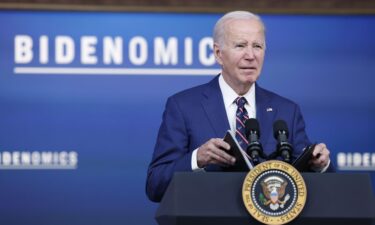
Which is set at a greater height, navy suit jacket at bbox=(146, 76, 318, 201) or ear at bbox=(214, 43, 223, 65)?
ear at bbox=(214, 43, 223, 65)

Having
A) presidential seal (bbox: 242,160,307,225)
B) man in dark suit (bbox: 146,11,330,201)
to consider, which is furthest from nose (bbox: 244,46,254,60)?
presidential seal (bbox: 242,160,307,225)

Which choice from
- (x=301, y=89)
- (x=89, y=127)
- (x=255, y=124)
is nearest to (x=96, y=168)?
(x=89, y=127)

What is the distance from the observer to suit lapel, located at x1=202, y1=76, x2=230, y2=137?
10.1 feet

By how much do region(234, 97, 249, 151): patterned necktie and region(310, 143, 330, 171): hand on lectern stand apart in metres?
0.33

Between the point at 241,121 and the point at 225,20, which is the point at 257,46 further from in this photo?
the point at 241,121

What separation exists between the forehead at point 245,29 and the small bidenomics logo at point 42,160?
5.09 ft

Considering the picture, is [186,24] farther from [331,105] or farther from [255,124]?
[255,124]

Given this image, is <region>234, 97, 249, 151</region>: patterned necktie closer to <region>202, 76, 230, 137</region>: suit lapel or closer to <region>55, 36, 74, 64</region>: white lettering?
→ <region>202, 76, 230, 137</region>: suit lapel

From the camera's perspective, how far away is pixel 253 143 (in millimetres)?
2609

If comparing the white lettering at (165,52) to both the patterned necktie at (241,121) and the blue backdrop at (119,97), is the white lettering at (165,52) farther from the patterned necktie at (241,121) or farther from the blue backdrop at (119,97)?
the patterned necktie at (241,121)

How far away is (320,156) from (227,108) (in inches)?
20.5

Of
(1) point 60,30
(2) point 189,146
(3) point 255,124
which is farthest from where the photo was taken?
(1) point 60,30

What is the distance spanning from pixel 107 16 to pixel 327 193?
7.20ft

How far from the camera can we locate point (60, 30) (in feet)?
14.4
